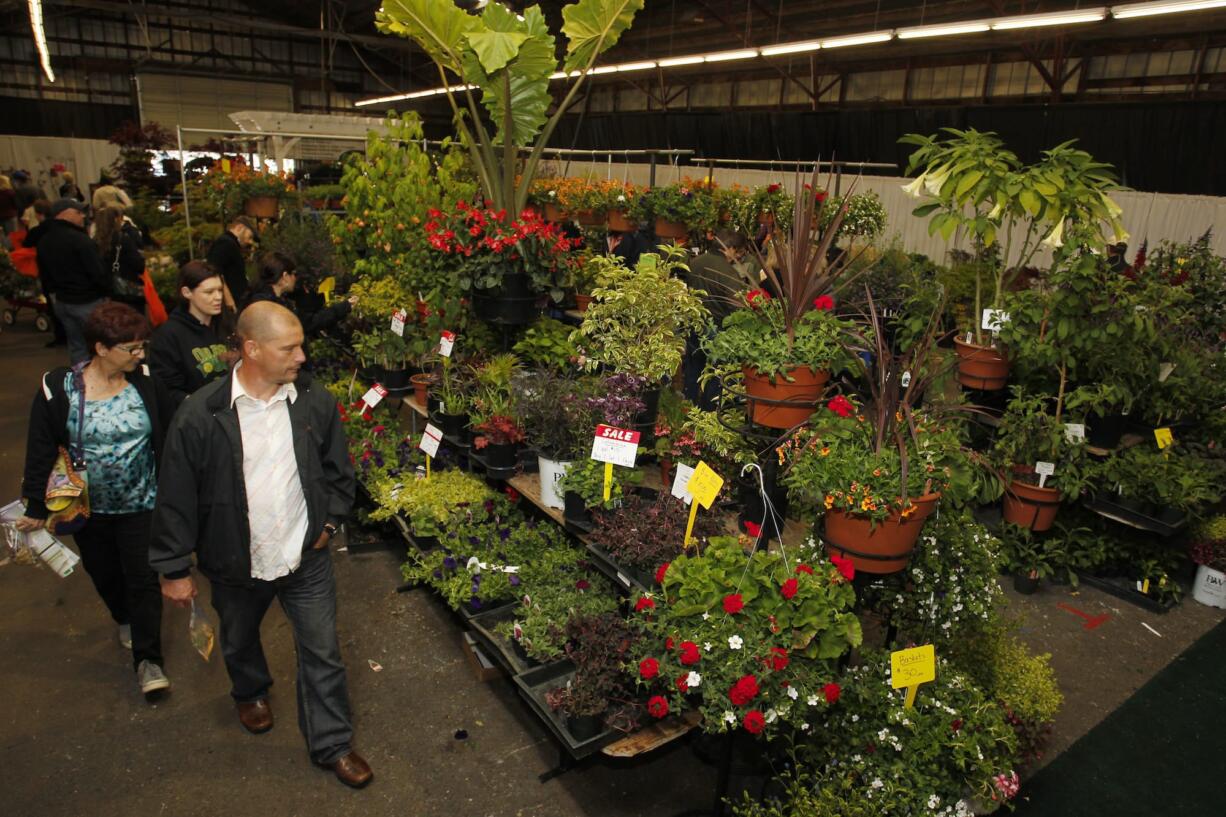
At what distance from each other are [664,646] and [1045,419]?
314 centimetres

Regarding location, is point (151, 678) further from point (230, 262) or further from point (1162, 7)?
point (1162, 7)

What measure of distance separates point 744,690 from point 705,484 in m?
0.71

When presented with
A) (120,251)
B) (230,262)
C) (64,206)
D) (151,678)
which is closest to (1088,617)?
(151,678)

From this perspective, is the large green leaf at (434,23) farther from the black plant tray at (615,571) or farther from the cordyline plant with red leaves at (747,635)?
the cordyline plant with red leaves at (747,635)

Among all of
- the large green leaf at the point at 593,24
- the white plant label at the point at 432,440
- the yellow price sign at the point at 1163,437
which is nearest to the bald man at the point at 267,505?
the white plant label at the point at 432,440

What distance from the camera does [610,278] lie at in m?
3.83

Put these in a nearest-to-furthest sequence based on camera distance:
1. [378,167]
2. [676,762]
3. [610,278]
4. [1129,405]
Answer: [676,762] < [610,278] < [1129,405] < [378,167]

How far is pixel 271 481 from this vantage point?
9.05 ft

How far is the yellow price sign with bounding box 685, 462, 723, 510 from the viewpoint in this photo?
105 inches

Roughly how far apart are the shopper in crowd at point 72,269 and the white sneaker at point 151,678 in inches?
118

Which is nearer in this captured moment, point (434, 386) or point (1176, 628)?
point (1176, 628)

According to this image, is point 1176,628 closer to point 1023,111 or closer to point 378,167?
point 378,167

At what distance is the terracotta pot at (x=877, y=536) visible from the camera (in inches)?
96.8

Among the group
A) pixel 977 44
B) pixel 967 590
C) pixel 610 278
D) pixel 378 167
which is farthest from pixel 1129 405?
pixel 977 44
